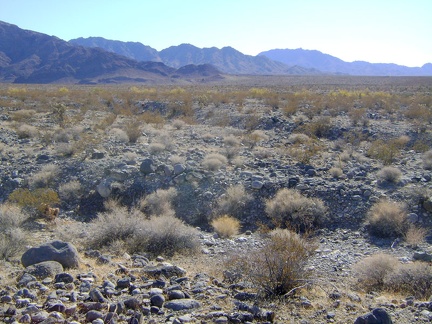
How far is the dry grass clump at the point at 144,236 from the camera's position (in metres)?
7.64

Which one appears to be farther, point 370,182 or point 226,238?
point 370,182

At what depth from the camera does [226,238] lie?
30.4ft

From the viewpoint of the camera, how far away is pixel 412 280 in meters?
6.09

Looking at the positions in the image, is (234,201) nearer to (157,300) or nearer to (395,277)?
(395,277)

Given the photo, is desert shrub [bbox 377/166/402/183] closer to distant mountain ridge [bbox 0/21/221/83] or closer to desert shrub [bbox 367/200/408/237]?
desert shrub [bbox 367/200/408/237]

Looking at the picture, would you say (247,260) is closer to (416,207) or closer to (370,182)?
(416,207)

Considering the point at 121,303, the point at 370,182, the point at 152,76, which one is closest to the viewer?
the point at 121,303

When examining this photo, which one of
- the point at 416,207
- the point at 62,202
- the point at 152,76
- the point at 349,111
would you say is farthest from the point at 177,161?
the point at 152,76

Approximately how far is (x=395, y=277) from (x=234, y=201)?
5.08 meters

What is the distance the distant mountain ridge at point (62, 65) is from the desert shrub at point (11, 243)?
10270 cm

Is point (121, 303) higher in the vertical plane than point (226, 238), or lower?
higher

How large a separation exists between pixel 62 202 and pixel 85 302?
6.46 metres

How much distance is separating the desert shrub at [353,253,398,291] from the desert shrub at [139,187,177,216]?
4.85 m

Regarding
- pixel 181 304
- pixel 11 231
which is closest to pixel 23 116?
pixel 11 231
